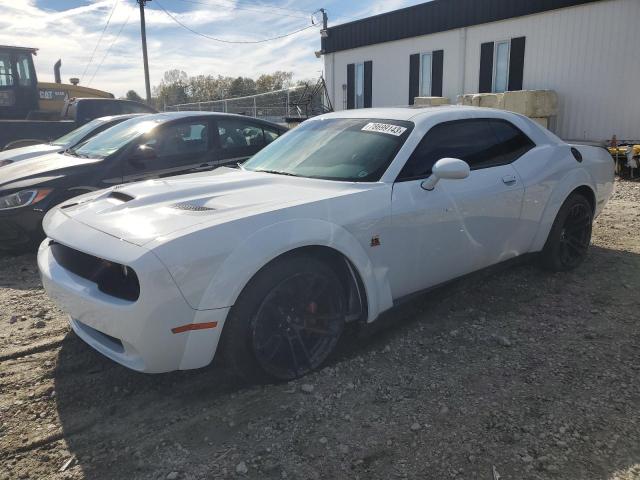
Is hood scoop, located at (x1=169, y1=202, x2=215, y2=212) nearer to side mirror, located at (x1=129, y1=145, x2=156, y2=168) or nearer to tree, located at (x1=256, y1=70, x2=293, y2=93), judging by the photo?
side mirror, located at (x1=129, y1=145, x2=156, y2=168)

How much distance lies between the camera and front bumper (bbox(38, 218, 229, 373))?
7.55 ft

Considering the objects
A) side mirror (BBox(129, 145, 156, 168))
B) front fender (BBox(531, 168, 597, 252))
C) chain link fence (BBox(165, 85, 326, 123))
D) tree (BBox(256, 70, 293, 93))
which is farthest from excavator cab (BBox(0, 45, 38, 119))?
tree (BBox(256, 70, 293, 93))

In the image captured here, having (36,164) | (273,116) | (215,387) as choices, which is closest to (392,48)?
(273,116)

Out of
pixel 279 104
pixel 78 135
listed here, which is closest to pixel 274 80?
pixel 279 104

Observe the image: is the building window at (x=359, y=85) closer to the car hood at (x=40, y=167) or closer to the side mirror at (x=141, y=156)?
the car hood at (x=40, y=167)

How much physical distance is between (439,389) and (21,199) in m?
4.48

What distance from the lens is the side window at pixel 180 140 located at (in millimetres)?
5840

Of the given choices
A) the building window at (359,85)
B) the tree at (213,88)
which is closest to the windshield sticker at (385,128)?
the building window at (359,85)

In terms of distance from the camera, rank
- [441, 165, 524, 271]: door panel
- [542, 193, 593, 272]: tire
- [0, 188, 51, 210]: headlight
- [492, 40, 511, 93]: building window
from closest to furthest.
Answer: [441, 165, 524, 271]: door panel, [542, 193, 593, 272]: tire, [0, 188, 51, 210]: headlight, [492, 40, 511, 93]: building window

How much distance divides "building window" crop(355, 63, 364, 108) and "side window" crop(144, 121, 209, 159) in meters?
15.5

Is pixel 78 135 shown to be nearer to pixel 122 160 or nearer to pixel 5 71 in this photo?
pixel 122 160

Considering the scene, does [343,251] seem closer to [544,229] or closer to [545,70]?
[544,229]

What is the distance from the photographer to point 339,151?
3488mm

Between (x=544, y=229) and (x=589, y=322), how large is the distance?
872 mm
